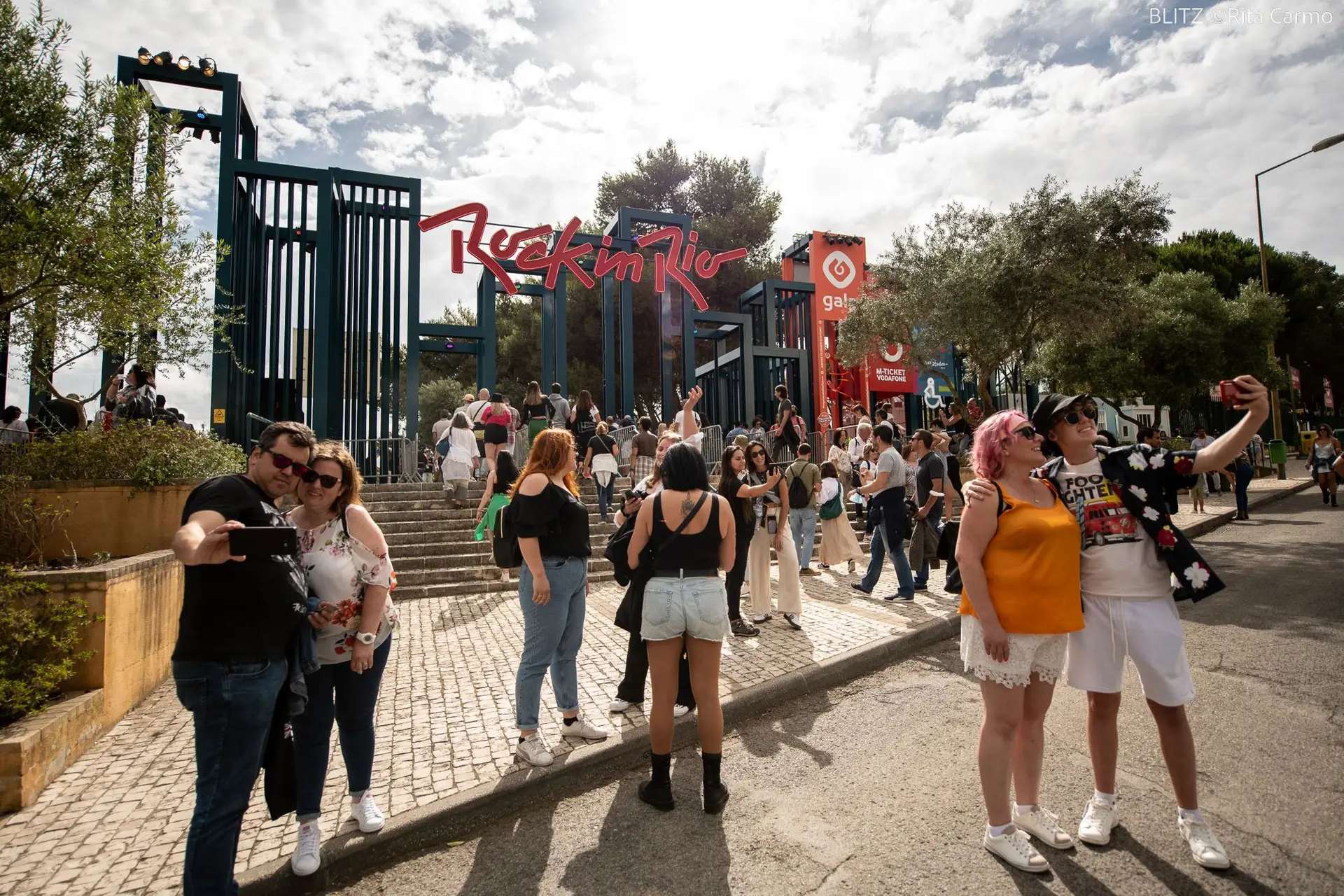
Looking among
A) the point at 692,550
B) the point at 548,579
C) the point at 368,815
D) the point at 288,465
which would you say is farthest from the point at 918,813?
the point at 288,465

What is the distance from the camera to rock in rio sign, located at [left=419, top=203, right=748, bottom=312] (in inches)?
630

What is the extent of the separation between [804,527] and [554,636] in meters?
4.88

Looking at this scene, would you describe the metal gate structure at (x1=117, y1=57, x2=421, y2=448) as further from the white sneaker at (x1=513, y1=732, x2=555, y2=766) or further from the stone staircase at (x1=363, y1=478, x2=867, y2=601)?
the white sneaker at (x1=513, y1=732, x2=555, y2=766)

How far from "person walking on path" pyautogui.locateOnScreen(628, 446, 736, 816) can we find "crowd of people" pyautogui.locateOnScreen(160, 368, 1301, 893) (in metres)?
0.01

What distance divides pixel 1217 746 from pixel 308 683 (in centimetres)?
447

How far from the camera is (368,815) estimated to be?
120 inches

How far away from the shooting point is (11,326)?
242 inches

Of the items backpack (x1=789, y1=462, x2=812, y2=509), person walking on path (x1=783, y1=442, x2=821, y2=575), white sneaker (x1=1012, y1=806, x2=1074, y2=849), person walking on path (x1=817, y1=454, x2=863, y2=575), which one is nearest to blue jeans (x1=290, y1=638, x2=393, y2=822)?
white sneaker (x1=1012, y1=806, x2=1074, y2=849)

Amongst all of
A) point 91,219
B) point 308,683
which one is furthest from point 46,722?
point 91,219

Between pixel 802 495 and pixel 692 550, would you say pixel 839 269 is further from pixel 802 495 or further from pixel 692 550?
pixel 692 550

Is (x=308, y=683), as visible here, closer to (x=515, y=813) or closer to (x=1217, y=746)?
(x=515, y=813)

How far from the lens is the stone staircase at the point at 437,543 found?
28.9 feet

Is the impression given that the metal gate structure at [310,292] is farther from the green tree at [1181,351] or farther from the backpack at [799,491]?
the green tree at [1181,351]

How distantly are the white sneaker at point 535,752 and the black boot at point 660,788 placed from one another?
1.88 feet
